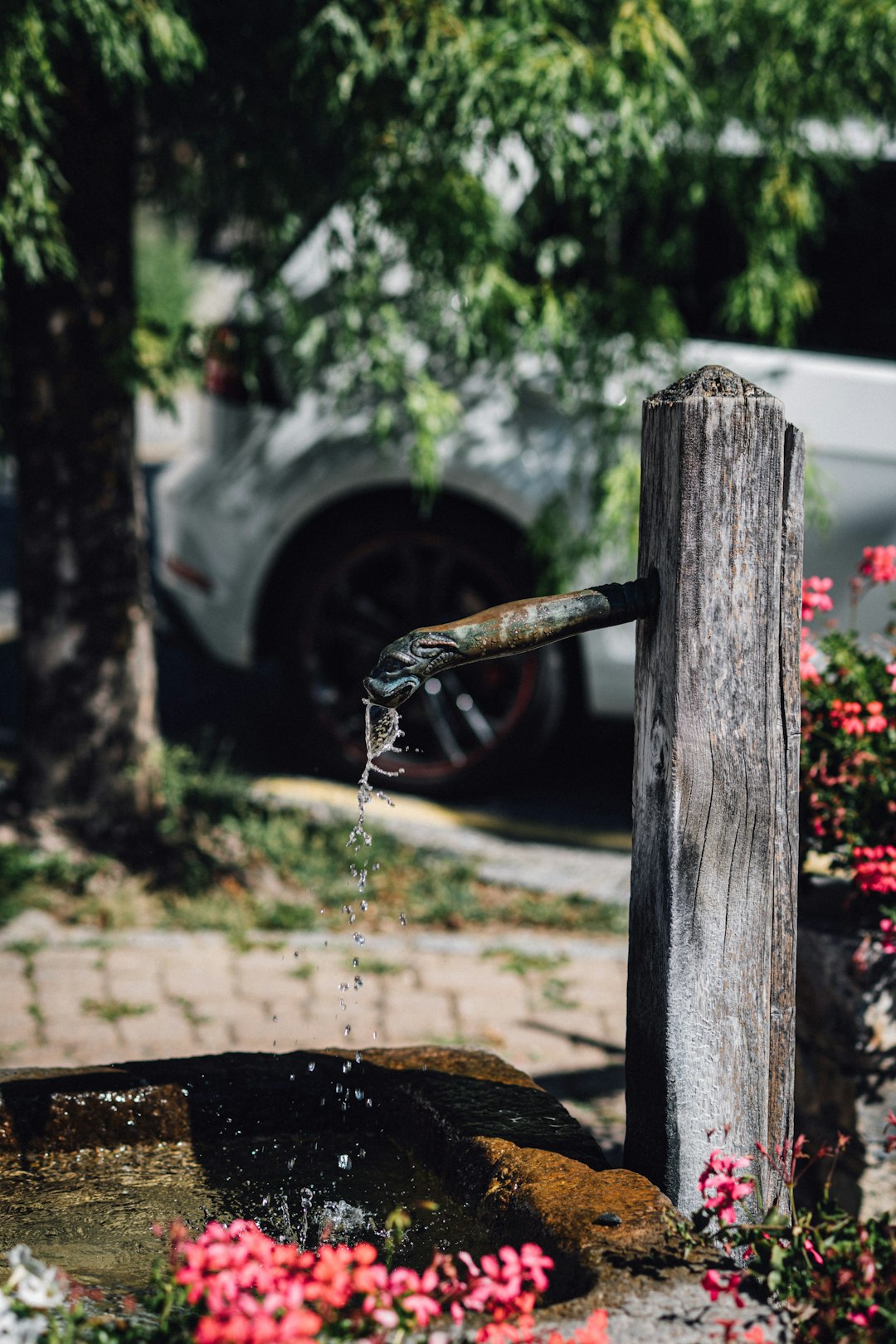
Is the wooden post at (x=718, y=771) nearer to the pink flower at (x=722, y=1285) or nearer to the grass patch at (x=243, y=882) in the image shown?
the pink flower at (x=722, y=1285)

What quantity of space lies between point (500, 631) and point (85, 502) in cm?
268

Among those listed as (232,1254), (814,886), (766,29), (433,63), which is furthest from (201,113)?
(232,1254)

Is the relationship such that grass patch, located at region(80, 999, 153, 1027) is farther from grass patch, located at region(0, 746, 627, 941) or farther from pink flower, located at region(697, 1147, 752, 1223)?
pink flower, located at region(697, 1147, 752, 1223)

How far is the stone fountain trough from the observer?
1.89 metres

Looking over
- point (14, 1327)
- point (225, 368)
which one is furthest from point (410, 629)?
point (14, 1327)

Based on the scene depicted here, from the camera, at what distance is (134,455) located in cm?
440

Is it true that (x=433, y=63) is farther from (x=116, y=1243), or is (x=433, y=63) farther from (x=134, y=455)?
(x=116, y=1243)

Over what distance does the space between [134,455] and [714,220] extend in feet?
6.76

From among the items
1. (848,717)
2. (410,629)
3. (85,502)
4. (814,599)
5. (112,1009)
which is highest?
(85,502)

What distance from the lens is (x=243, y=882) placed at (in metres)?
4.46

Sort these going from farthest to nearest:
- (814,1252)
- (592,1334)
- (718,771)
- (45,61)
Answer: (45,61), (718,771), (814,1252), (592,1334)

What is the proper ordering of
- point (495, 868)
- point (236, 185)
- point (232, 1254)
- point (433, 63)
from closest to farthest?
point (232, 1254)
point (433, 63)
point (236, 185)
point (495, 868)

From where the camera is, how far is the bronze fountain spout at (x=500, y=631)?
1834mm

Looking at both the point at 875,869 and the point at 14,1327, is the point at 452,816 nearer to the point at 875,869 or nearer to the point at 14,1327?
the point at 875,869
